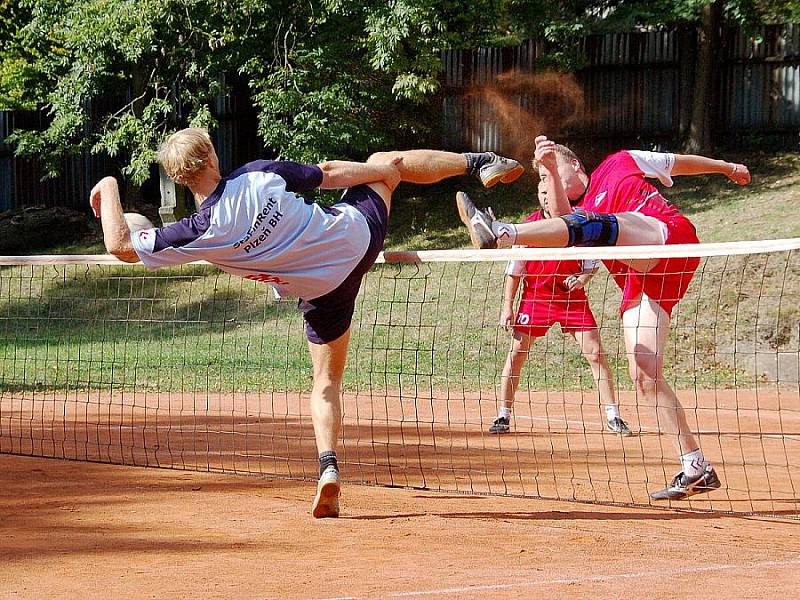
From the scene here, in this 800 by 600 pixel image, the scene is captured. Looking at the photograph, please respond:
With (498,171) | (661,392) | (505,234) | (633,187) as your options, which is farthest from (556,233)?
(661,392)

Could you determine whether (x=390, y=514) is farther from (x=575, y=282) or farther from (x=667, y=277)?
(x=575, y=282)

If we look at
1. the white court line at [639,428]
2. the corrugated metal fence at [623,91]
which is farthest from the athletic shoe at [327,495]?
the corrugated metal fence at [623,91]

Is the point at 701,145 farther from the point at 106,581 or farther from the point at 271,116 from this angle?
the point at 106,581

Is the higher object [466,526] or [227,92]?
[227,92]

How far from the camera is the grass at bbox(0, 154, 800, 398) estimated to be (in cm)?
1321

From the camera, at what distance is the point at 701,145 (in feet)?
69.6

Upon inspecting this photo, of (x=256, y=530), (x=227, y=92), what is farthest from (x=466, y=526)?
(x=227, y=92)

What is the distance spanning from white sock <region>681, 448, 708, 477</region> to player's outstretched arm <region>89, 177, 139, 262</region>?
3282 millimetres

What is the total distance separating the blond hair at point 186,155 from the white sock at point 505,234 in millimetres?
1677

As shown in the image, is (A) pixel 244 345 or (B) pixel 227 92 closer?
(A) pixel 244 345

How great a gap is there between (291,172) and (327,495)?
5.65 ft

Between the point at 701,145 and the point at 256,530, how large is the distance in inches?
673

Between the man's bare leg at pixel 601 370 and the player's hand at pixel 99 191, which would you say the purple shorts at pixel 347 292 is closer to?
the player's hand at pixel 99 191

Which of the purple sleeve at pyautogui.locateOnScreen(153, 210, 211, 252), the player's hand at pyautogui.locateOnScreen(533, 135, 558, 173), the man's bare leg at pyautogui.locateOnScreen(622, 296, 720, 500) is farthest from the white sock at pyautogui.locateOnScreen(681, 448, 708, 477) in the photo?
the purple sleeve at pyautogui.locateOnScreen(153, 210, 211, 252)
